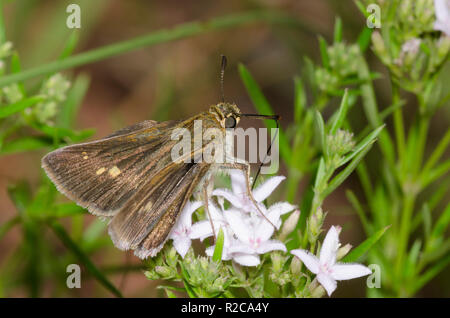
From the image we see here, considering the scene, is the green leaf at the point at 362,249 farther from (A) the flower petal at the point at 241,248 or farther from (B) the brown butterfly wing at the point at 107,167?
(B) the brown butterfly wing at the point at 107,167

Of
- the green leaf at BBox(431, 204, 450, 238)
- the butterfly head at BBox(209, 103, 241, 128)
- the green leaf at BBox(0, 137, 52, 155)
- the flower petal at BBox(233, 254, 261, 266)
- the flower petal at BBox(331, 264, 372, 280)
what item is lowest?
the flower petal at BBox(331, 264, 372, 280)

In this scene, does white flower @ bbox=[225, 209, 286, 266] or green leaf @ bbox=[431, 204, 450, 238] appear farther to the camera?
green leaf @ bbox=[431, 204, 450, 238]

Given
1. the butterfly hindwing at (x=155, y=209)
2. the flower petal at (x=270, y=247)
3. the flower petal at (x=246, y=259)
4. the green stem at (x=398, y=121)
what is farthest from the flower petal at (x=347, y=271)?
the green stem at (x=398, y=121)

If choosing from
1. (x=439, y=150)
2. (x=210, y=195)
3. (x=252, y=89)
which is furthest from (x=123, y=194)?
(x=439, y=150)

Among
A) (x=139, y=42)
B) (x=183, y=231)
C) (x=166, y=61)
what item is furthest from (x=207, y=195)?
(x=166, y=61)

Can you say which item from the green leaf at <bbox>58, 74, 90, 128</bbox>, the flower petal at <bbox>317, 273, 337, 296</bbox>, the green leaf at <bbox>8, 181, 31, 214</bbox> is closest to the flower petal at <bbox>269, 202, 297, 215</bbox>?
the flower petal at <bbox>317, 273, 337, 296</bbox>

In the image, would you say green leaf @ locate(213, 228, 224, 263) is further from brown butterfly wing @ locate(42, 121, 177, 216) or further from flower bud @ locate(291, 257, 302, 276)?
brown butterfly wing @ locate(42, 121, 177, 216)
